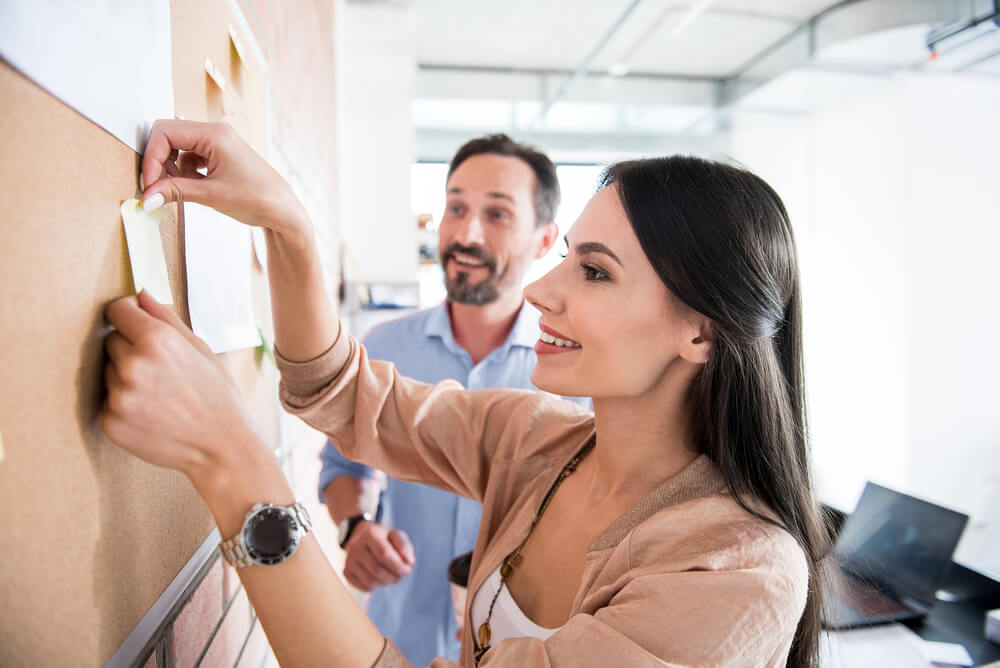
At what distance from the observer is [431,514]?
1752mm

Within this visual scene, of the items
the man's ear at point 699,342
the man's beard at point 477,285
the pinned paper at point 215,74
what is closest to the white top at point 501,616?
the man's ear at point 699,342

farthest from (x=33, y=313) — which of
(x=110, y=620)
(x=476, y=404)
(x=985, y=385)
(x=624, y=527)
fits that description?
(x=985, y=385)

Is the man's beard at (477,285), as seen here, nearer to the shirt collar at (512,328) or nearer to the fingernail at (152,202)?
the shirt collar at (512,328)

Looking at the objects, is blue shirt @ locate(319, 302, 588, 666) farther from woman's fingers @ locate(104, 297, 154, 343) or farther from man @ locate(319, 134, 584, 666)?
woman's fingers @ locate(104, 297, 154, 343)

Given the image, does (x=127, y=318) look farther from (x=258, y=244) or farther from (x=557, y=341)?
(x=557, y=341)

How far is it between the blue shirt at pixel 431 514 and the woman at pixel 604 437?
0.56 metres

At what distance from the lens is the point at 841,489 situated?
5266 millimetres

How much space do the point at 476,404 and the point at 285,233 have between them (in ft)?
1.77

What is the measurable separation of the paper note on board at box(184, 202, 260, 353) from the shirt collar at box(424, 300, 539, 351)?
2.90 feet

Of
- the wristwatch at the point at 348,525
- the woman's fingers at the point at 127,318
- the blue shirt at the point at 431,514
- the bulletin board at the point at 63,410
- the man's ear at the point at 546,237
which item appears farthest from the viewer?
the man's ear at the point at 546,237

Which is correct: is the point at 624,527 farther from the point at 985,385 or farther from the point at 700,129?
the point at 700,129

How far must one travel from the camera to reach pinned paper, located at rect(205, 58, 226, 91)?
2.57ft

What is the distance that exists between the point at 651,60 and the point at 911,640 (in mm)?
5216

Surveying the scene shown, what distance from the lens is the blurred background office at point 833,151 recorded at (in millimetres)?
3979
